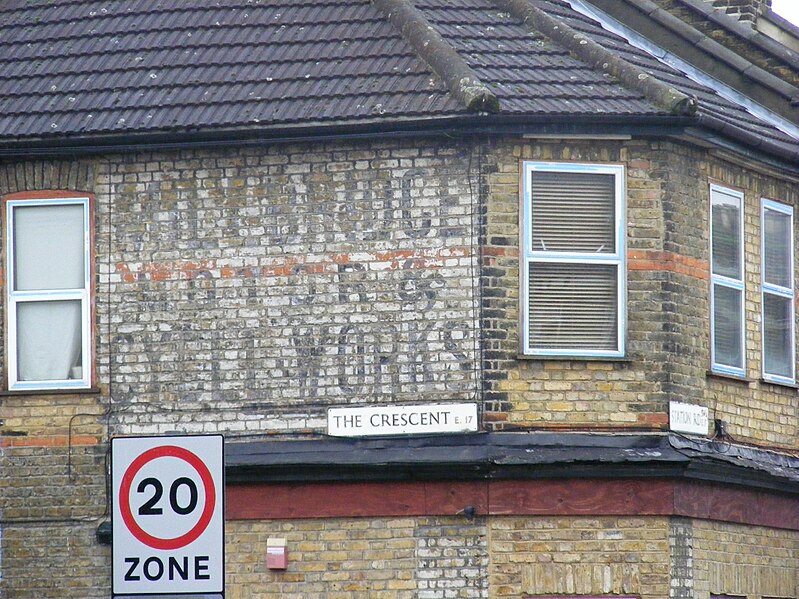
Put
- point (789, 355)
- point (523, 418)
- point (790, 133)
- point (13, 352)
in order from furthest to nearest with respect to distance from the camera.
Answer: point (790, 133)
point (789, 355)
point (13, 352)
point (523, 418)

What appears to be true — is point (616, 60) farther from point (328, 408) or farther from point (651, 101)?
point (328, 408)

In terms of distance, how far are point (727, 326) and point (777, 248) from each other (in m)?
1.33

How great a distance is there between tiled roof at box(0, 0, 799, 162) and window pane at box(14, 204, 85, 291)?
775mm

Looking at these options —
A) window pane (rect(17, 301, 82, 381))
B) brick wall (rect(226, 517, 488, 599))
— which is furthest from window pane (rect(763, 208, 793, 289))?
window pane (rect(17, 301, 82, 381))

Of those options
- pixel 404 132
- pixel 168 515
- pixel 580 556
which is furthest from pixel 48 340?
pixel 168 515

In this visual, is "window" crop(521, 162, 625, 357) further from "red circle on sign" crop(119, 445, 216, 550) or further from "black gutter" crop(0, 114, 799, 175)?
"red circle on sign" crop(119, 445, 216, 550)

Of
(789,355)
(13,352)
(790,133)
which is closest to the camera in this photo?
(13,352)

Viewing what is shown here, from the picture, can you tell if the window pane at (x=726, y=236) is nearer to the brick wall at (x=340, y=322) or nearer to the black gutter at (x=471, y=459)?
the brick wall at (x=340, y=322)

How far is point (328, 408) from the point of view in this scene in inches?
653

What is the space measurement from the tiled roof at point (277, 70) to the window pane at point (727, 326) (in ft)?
5.22

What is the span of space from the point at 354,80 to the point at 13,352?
414cm

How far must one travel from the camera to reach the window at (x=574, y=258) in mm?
16672

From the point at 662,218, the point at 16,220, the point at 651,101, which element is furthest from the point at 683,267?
the point at 16,220

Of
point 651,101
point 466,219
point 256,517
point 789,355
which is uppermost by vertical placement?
point 651,101
